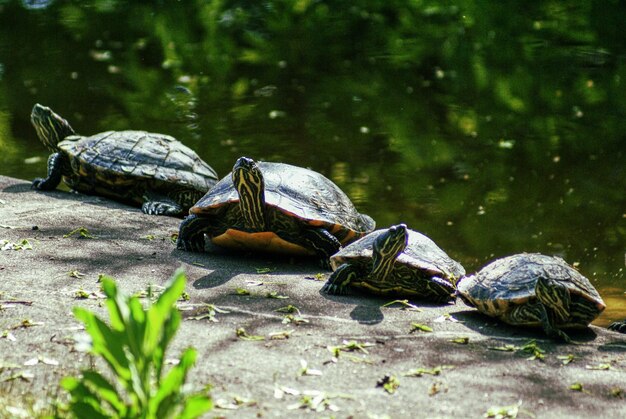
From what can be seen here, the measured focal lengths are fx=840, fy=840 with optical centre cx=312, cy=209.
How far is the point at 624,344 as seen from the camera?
4.56 m

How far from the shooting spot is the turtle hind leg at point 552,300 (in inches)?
173

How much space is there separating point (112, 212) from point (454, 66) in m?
8.48

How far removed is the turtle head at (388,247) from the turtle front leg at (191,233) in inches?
63.7

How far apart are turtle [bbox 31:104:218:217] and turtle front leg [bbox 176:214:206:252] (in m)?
1.24

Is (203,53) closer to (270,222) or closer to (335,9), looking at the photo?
(335,9)

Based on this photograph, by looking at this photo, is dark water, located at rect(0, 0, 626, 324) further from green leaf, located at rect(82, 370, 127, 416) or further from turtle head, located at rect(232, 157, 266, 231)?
green leaf, located at rect(82, 370, 127, 416)

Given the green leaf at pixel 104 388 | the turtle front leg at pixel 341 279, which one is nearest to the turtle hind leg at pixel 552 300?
the turtle front leg at pixel 341 279

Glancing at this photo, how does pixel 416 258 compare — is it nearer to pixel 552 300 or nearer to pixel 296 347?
pixel 552 300

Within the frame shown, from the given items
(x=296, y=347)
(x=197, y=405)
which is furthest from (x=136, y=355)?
(x=296, y=347)

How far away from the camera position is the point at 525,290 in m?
4.50

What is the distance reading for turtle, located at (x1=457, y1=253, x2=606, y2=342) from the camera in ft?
14.5

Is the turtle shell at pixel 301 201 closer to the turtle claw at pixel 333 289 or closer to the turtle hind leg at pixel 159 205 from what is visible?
the turtle claw at pixel 333 289

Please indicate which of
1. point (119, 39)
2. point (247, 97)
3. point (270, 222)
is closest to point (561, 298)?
point (270, 222)

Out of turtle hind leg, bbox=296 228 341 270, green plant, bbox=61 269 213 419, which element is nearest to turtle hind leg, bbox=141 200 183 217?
turtle hind leg, bbox=296 228 341 270
